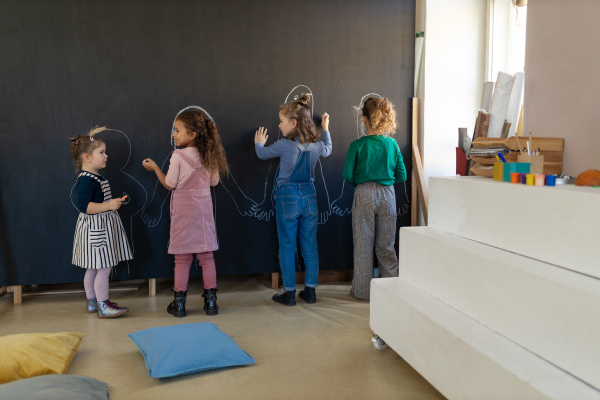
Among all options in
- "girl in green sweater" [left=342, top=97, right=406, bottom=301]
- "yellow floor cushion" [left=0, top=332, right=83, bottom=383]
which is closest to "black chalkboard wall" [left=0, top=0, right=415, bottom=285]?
"girl in green sweater" [left=342, top=97, right=406, bottom=301]

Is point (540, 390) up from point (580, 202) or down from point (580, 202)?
down

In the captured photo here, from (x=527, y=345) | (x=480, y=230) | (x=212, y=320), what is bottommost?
(x=212, y=320)

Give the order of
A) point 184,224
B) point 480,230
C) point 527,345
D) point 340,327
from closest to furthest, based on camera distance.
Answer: point 527,345
point 480,230
point 340,327
point 184,224

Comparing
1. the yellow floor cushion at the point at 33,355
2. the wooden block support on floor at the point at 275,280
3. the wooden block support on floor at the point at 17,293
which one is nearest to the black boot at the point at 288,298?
the wooden block support on floor at the point at 275,280

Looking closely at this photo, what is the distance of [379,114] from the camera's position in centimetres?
370

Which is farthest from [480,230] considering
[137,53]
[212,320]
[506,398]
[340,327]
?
[137,53]

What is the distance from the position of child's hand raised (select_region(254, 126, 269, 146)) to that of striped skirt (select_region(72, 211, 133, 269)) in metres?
1.10

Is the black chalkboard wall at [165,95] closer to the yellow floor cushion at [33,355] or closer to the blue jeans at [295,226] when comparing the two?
the blue jeans at [295,226]

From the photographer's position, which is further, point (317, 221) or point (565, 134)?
point (317, 221)

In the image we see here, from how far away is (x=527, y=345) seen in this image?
6.18 ft

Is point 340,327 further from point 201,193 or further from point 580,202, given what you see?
point 580,202

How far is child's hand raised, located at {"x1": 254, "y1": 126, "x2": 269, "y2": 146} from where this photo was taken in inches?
154

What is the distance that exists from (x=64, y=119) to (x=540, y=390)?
3.35m

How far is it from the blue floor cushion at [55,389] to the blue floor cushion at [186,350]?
280 millimetres
